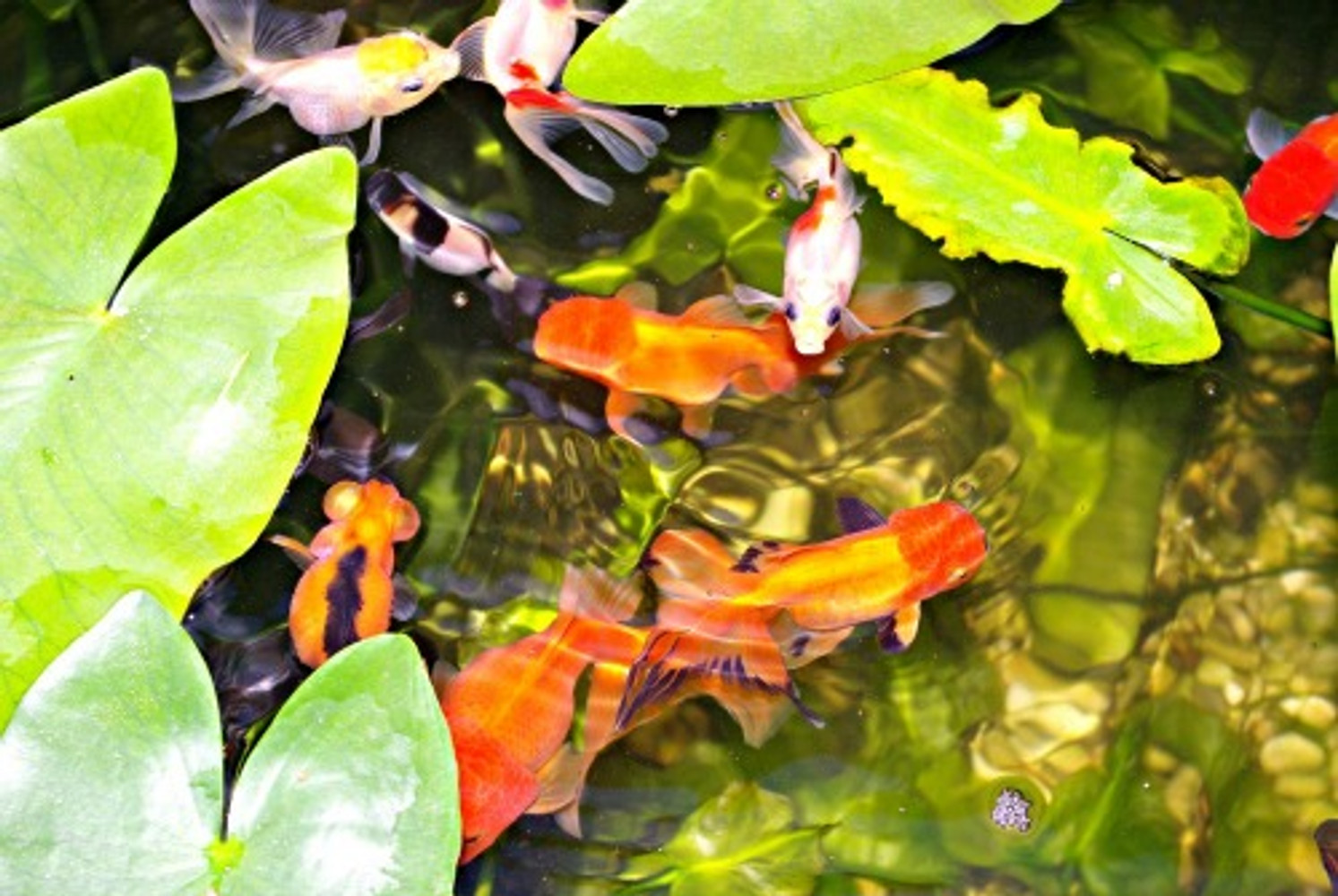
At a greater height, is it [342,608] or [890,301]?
[890,301]

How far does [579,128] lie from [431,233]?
295 mm

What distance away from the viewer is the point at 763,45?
7.52ft

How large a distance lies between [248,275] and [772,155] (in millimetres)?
879

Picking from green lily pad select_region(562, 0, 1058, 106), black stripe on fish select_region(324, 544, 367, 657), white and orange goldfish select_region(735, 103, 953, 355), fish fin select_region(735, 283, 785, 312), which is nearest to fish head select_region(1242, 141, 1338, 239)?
green lily pad select_region(562, 0, 1058, 106)

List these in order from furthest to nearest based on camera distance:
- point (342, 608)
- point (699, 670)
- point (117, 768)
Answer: point (699, 670)
point (342, 608)
point (117, 768)

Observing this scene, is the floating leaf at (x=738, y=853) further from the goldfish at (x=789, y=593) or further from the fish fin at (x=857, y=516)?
the fish fin at (x=857, y=516)

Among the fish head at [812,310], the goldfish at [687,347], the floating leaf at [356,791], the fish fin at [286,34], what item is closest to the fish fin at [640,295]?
the goldfish at [687,347]

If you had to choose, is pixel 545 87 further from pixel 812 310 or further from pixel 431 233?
pixel 812 310

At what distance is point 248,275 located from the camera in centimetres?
230

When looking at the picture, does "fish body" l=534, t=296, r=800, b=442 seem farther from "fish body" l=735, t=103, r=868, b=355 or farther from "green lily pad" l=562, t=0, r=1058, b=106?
"green lily pad" l=562, t=0, r=1058, b=106

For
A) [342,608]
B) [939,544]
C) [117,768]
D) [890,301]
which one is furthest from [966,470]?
[117,768]

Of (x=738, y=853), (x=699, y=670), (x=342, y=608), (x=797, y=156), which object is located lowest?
(x=738, y=853)

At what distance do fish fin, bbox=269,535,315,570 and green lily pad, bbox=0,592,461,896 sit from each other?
14.4 inches

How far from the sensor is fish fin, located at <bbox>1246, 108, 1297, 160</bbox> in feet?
8.70
